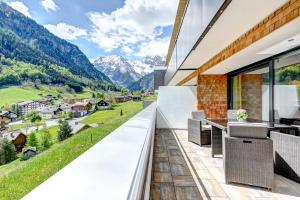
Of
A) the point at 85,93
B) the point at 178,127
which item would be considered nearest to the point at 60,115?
the point at 85,93

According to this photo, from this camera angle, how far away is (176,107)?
27.9 ft

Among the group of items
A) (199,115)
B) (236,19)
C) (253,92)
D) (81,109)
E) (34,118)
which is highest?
(236,19)

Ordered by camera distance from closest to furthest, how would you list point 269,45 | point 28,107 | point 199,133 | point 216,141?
point 269,45 < point 216,141 < point 199,133 < point 28,107

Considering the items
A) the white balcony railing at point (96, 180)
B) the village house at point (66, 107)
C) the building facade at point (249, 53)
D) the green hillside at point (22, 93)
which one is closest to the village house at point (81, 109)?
the village house at point (66, 107)

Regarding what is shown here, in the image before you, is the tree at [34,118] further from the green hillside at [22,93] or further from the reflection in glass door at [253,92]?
the reflection in glass door at [253,92]

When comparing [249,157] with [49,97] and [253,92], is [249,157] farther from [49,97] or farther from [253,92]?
[49,97]

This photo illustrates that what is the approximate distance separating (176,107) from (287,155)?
212 inches

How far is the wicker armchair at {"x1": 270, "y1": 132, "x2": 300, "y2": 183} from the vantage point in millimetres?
3088

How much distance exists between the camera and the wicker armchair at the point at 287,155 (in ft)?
10.1

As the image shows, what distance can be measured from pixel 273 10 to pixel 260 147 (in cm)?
178

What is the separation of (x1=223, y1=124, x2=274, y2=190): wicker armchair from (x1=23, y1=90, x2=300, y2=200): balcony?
0.46ft

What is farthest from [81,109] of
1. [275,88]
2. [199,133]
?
[275,88]

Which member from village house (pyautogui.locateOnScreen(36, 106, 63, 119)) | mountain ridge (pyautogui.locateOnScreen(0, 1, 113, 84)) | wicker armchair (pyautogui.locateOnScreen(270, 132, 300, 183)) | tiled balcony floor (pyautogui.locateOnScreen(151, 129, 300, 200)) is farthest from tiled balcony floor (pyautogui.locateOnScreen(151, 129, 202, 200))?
mountain ridge (pyautogui.locateOnScreen(0, 1, 113, 84))

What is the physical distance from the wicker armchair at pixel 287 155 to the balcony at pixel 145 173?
0.13 meters
